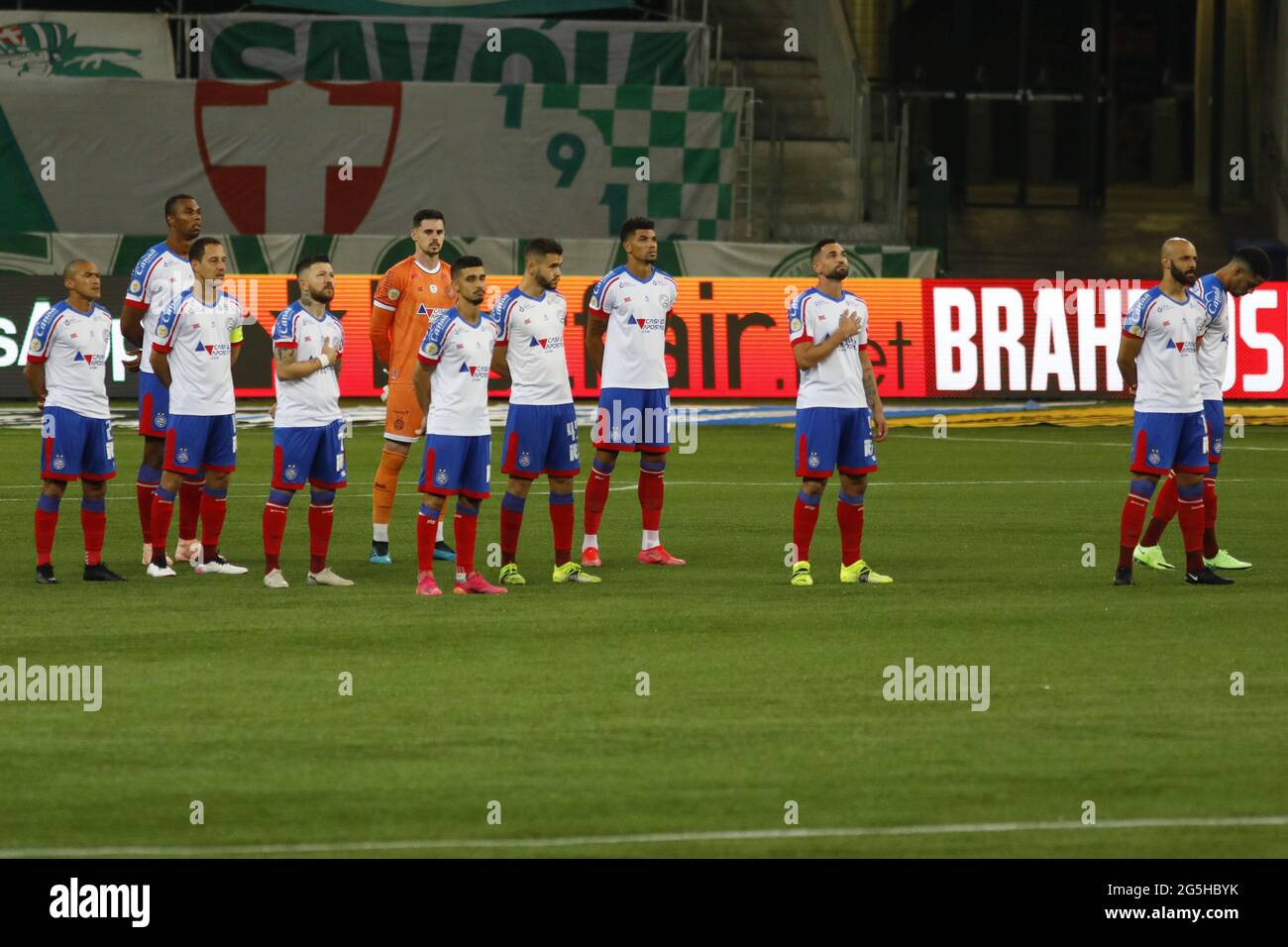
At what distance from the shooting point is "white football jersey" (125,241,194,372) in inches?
540

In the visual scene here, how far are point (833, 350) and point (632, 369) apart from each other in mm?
1835

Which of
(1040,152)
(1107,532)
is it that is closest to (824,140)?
(1040,152)

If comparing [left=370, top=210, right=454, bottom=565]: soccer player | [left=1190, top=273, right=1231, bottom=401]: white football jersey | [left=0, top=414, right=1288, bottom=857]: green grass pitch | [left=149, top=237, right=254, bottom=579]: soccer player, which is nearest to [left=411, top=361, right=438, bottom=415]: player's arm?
[left=0, top=414, right=1288, bottom=857]: green grass pitch

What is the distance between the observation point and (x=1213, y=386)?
13820 millimetres

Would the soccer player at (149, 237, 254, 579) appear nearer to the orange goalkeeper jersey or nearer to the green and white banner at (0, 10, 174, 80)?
the orange goalkeeper jersey

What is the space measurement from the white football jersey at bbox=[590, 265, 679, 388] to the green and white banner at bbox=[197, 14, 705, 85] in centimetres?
1987

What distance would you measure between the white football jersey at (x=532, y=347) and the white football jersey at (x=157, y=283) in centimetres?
215

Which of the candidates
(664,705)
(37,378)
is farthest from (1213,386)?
(37,378)

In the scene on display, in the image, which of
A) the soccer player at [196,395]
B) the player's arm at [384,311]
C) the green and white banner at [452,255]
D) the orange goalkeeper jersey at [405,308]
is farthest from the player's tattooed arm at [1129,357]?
the green and white banner at [452,255]

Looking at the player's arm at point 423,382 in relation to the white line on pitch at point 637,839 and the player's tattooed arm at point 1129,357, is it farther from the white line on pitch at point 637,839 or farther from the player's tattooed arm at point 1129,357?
the white line on pitch at point 637,839

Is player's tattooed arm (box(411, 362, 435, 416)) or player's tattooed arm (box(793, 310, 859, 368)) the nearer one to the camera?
player's tattooed arm (box(411, 362, 435, 416))

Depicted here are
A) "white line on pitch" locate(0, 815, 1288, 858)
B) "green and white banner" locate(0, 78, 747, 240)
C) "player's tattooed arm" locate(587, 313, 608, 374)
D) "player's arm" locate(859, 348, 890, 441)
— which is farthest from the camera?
"green and white banner" locate(0, 78, 747, 240)

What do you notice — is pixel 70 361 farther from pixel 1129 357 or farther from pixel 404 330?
pixel 1129 357

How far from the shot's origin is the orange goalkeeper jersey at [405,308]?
48.8 ft
